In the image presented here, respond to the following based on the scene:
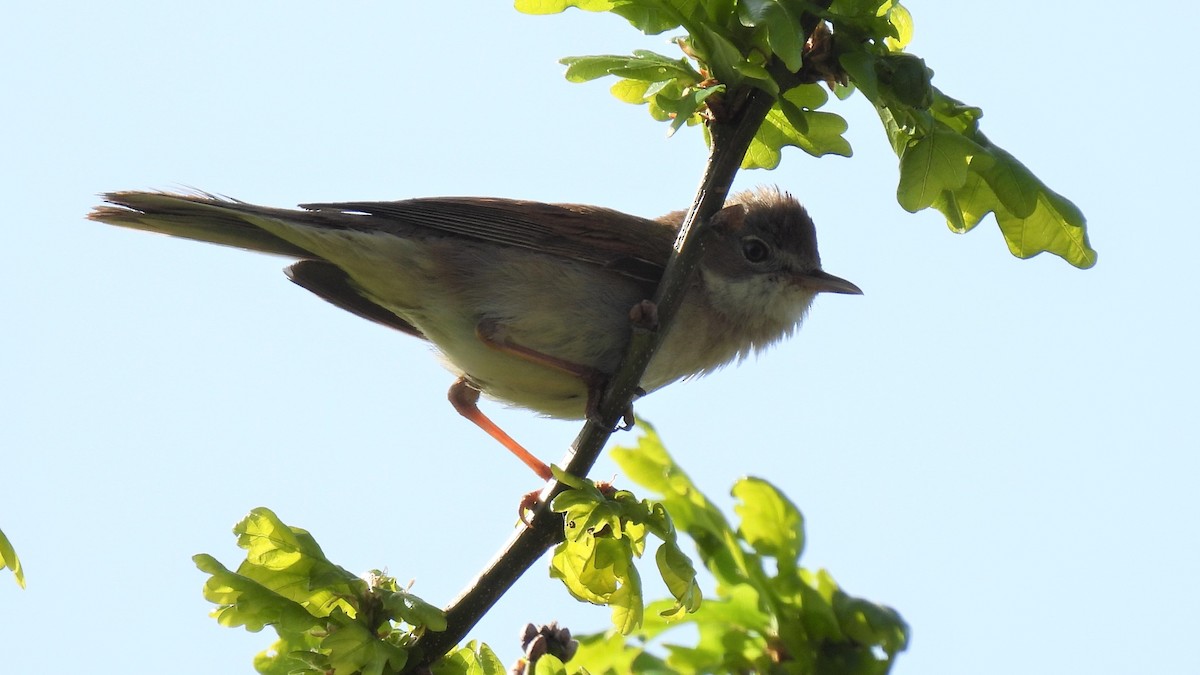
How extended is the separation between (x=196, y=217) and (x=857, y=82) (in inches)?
129

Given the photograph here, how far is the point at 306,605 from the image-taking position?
10.7ft

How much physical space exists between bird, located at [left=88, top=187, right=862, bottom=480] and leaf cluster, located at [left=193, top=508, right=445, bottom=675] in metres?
1.99

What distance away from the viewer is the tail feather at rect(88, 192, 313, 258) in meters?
5.04

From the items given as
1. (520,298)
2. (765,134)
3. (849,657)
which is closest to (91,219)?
(520,298)

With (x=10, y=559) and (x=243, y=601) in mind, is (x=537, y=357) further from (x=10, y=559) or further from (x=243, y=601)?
(x=10, y=559)

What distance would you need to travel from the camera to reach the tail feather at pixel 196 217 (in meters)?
5.04

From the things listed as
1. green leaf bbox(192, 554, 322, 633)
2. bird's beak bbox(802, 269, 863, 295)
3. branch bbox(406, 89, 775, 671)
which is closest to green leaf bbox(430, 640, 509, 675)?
branch bbox(406, 89, 775, 671)

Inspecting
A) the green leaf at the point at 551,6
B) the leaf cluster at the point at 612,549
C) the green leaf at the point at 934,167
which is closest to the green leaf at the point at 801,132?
the green leaf at the point at 934,167

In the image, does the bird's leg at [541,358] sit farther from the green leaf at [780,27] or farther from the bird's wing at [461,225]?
the green leaf at [780,27]

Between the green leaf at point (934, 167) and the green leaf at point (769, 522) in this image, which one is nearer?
the green leaf at point (769, 522)

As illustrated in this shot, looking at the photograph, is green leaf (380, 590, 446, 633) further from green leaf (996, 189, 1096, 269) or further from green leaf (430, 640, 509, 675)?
green leaf (996, 189, 1096, 269)

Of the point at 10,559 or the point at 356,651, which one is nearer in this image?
the point at 10,559

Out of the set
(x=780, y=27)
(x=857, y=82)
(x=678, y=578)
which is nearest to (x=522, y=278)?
(x=857, y=82)

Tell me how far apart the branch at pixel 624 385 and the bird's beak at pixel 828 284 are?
2281 mm
